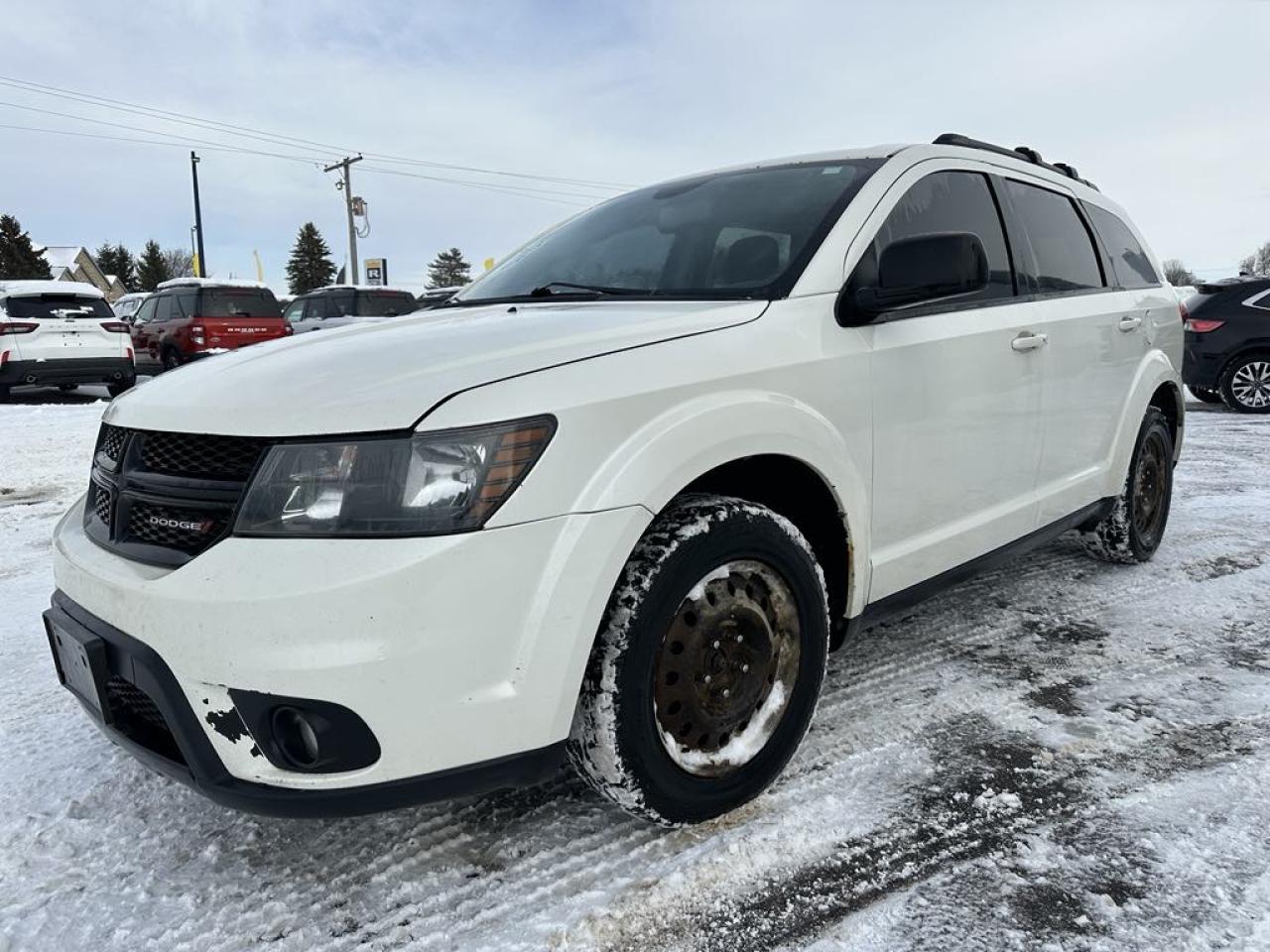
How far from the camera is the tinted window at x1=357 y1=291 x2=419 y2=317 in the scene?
51.4 ft

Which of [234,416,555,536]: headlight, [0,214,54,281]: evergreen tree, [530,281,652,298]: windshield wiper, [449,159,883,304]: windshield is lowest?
[234,416,555,536]: headlight

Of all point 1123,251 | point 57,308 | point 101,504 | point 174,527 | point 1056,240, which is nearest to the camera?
point 174,527

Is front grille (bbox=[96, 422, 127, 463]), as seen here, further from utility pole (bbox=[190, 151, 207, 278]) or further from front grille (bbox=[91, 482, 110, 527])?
utility pole (bbox=[190, 151, 207, 278])

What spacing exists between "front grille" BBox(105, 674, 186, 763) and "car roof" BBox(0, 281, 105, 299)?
1223cm

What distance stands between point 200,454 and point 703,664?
118cm

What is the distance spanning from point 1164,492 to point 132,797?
14.7 feet

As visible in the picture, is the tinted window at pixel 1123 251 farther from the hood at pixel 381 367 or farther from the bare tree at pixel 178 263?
the bare tree at pixel 178 263

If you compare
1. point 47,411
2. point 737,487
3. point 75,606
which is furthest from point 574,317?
point 47,411

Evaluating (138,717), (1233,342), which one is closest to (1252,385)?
(1233,342)

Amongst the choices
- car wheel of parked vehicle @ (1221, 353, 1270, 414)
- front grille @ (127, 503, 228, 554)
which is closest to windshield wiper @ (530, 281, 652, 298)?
front grille @ (127, 503, 228, 554)

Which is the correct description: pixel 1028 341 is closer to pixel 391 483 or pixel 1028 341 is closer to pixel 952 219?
pixel 952 219

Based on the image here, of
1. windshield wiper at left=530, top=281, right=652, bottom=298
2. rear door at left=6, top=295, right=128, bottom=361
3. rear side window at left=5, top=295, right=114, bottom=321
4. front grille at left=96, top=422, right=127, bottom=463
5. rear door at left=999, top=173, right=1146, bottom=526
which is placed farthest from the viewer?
rear side window at left=5, top=295, right=114, bottom=321

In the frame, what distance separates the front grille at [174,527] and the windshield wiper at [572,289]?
4.43ft

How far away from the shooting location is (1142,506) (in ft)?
14.0
